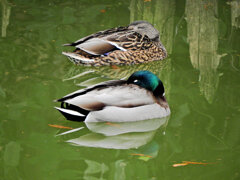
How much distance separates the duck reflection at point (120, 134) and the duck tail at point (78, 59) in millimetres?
2066

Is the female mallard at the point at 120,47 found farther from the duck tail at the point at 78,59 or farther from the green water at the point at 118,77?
the green water at the point at 118,77

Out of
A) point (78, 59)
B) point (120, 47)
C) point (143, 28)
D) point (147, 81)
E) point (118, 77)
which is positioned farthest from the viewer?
point (143, 28)

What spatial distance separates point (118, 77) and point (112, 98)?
1.82m

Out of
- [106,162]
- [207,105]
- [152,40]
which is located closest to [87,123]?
[106,162]

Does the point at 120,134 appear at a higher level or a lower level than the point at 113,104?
lower

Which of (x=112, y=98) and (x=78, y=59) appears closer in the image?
(x=112, y=98)

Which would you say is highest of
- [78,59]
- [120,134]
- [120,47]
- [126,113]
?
[120,47]

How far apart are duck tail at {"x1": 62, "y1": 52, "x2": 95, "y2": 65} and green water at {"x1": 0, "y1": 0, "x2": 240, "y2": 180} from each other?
0.11 metres

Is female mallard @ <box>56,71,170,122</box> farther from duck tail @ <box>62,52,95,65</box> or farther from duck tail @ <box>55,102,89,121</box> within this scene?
duck tail @ <box>62,52,95,65</box>

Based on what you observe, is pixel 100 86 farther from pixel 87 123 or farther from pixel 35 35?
pixel 35 35

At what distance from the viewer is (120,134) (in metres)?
5.84

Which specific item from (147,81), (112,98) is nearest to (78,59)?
(147,81)

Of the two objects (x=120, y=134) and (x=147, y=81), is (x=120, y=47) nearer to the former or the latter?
(x=147, y=81)

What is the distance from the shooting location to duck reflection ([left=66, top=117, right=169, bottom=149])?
5609 millimetres
